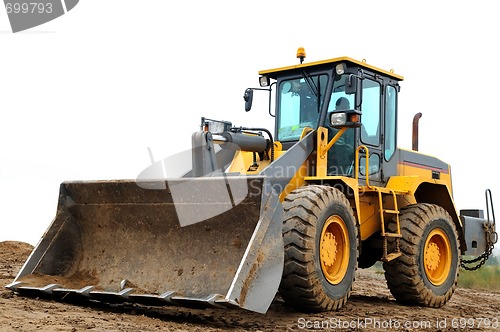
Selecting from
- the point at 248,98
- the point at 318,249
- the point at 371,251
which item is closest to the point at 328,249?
the point at 318,249

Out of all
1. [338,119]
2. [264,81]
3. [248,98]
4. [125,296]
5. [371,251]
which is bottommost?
[125,296]

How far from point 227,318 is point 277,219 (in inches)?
43.2

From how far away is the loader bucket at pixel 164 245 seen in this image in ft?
21.1

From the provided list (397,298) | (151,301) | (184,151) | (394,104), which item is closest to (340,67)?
(394,104)

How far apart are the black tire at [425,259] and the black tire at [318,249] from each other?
56.7 inches

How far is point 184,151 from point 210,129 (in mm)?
396

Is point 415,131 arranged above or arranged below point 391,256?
above

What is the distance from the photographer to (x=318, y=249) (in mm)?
7004

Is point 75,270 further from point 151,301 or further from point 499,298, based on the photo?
point 499,298

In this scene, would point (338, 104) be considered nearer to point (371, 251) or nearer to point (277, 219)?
point (371, 251)

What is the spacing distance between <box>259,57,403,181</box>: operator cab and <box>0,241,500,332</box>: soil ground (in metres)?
1.77

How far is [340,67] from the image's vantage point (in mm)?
8648

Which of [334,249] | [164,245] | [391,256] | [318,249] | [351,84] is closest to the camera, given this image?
[318,249]

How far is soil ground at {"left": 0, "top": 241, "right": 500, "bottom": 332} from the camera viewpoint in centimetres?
575
